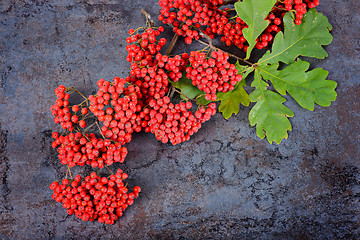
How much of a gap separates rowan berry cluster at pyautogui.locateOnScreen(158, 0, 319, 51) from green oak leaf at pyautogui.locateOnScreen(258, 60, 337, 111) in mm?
241

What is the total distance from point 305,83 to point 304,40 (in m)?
0.29

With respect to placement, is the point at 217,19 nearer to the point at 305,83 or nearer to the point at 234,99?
the point at 234,99

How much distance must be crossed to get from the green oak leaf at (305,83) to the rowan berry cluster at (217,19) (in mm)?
241

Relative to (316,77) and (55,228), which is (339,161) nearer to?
(316,77)

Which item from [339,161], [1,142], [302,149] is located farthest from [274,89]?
[1,142]

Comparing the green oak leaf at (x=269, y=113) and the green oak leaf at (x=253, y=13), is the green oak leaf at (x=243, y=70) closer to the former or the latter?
the green oak leaf at (x=269, y=113)

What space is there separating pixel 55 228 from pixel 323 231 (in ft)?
6.12

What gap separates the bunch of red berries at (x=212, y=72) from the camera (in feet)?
5.59

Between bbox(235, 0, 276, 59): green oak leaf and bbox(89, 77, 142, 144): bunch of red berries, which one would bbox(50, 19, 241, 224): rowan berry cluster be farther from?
bbox(235, 0, 276, 59): green oak leaf

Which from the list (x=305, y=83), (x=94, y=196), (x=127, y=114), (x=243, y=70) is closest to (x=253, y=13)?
(x=243, y=70)

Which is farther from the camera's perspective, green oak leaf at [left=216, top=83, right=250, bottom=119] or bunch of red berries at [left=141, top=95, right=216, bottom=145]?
green oak leaf at [left=216, top=83, right=250, bottom=119]

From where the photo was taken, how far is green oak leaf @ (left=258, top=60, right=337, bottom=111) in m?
1.85

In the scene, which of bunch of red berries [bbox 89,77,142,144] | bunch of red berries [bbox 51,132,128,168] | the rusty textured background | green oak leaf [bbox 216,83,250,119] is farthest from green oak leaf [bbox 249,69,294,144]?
bunch of red berries [bbox 51,132,128,168]

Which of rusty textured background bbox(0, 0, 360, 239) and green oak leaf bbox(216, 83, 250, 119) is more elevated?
green oak leaf bbox(216, 83, 250, 119)
